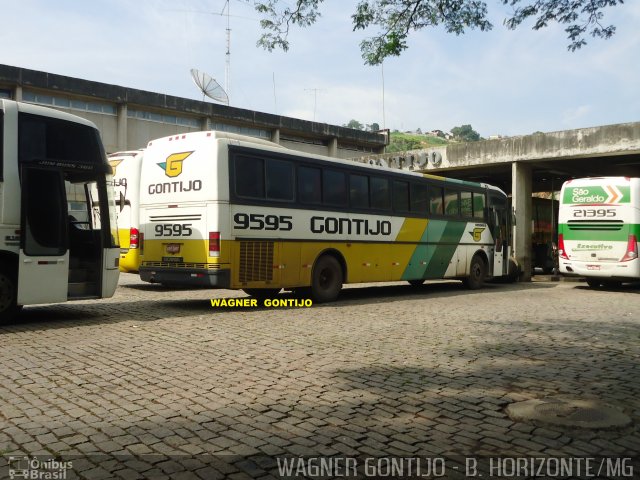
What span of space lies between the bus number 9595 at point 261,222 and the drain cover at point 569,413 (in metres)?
6.86

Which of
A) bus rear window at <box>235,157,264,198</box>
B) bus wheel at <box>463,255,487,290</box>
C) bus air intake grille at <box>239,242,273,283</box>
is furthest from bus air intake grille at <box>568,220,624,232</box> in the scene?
bus rear window at <box>235,157,264,198</box>

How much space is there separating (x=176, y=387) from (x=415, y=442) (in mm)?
2346

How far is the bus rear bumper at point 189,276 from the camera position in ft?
34.3

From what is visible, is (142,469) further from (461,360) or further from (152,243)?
(152,243)

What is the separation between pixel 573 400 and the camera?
17.1ft

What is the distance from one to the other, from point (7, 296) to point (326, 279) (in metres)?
6.52

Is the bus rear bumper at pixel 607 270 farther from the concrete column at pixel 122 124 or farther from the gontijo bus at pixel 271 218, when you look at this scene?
the concrete column at pixel 122 124

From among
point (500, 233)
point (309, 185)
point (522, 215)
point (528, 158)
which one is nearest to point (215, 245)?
point (309, 185)

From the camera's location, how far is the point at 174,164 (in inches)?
447

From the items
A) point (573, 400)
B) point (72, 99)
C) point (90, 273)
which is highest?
point (72, 99)

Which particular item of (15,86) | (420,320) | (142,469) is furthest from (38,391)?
(15,86)

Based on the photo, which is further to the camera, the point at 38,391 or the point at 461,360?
the point at 461,360

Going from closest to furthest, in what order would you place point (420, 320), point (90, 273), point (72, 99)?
point (90, 273) → point (420, 320) → point (72, 99)

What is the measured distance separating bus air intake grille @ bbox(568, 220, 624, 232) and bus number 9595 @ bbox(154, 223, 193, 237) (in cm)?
1319
